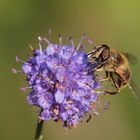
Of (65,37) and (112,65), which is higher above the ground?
(65,37)

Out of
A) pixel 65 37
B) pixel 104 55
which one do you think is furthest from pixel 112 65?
pixel 65 37

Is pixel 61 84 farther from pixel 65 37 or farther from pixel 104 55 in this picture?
pixel 65 37

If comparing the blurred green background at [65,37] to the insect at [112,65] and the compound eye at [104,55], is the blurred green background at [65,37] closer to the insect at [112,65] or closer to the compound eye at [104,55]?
the insect at [112,65]

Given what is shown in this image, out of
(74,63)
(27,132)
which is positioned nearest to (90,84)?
(74,63)

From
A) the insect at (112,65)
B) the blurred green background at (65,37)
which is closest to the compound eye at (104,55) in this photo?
the insect at (112,65)

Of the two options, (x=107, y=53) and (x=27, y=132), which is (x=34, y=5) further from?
(x=107, y=53)

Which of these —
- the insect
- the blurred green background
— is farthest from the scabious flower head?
the blurred green background
